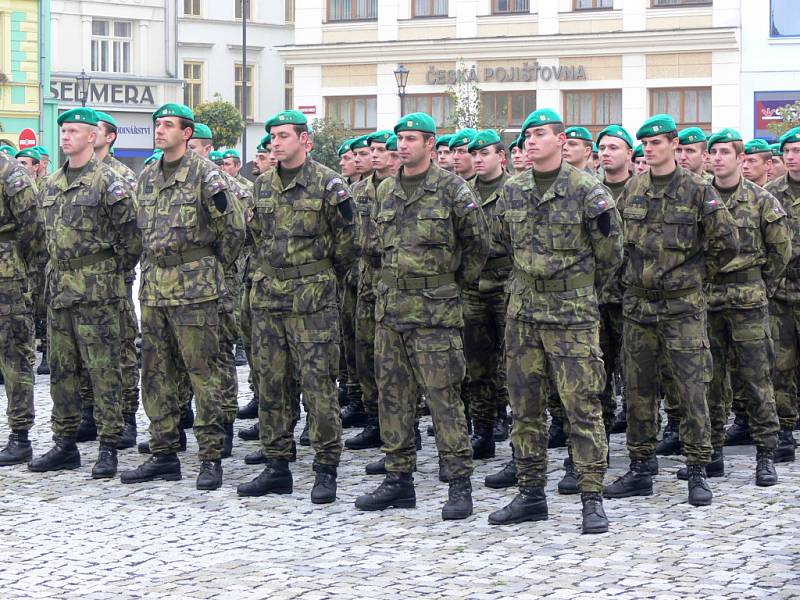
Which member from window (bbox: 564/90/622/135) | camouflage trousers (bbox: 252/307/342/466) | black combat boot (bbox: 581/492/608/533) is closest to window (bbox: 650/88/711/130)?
window (bbox: 564/90/622/135)

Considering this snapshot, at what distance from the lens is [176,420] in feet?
33.6

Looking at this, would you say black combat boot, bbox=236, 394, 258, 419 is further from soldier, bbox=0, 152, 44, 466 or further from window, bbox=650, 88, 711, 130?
window, bbox=650, 88, 711, 130

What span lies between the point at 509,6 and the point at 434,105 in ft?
12.9

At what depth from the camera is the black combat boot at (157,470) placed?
33.3 ft

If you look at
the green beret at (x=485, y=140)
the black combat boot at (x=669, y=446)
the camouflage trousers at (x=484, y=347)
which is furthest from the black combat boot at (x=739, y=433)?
the green beret at (x=485, y=140)

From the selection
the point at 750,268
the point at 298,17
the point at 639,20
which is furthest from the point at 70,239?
the point at 298,17

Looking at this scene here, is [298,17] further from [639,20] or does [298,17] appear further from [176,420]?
[176,420]

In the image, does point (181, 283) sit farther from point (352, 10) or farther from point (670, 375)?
point (352, 10)

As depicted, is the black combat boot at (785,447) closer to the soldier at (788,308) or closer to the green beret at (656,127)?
the soldier at (788,308)

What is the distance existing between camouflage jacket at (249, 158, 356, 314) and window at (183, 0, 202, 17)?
165 ft

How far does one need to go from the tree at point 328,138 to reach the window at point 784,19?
12795 millimetres

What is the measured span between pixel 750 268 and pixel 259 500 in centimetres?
372

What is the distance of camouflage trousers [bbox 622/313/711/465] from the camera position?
9.53 metres

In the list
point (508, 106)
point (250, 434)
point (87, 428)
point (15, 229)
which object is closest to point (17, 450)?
point (87, 428)
